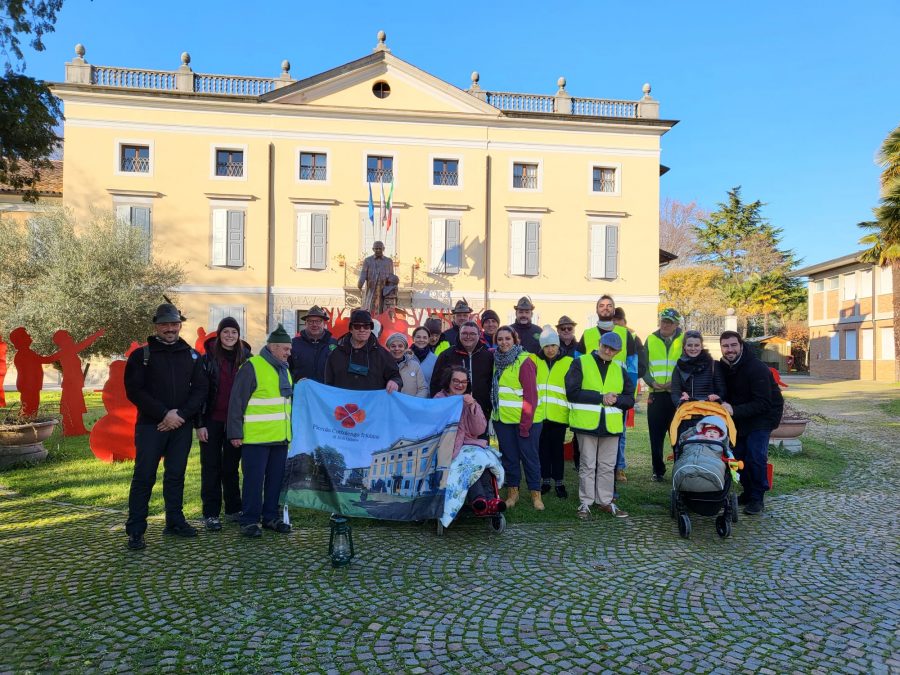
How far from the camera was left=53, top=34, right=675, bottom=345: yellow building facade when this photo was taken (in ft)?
78.6

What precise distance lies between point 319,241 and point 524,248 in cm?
925

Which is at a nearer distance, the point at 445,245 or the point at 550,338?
the point at 550,338

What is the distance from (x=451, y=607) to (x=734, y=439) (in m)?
3.54

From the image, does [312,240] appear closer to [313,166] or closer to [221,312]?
[313,166]

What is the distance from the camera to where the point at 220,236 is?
24250mm

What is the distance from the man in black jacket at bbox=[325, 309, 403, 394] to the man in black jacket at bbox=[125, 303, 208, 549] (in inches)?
50.3

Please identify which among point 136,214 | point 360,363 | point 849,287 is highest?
point 136,214

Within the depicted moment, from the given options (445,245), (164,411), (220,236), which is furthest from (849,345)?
(164,411)

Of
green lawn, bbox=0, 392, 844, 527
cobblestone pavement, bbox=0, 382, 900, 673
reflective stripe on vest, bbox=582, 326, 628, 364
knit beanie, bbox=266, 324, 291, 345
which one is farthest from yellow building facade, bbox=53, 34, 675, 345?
cobblestone pavement, bbox=0, 382, 900, 673

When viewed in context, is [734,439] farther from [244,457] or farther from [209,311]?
[209,311]

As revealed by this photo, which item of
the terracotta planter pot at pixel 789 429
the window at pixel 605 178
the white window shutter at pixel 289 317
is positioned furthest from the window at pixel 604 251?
the terracotta planter pot at pixel 789 429

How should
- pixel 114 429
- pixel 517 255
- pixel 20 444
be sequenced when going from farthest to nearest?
pixel 517 255 < pixel 114 429 < pixel 20 444

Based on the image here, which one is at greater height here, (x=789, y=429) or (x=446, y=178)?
(x=446, y=178)

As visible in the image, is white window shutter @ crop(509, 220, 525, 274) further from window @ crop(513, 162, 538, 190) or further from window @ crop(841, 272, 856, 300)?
window @ crop(841, 272, 856, 300)
